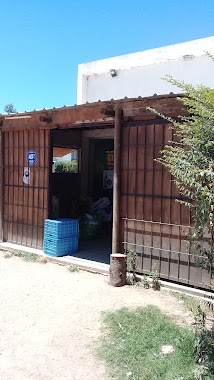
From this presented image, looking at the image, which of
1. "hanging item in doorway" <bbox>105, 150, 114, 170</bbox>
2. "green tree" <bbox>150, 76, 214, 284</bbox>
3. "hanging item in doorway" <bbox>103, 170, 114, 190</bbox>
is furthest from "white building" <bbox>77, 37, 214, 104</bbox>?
"green tree" <bbox>150, 76, 214, 284</bbox>

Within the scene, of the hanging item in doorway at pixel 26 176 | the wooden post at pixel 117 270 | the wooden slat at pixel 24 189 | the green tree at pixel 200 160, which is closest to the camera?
the green tree at pixel 200 160

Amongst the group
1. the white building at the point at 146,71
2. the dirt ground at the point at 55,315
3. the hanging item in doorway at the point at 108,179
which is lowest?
the dirt ground at the point at 55,315

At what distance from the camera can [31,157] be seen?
308 inches

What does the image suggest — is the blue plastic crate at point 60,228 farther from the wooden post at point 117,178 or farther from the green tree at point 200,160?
the green tree at point 200,160

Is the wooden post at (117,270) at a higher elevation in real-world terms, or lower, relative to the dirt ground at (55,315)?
higher

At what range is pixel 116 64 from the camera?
469 inches

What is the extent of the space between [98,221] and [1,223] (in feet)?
8.29

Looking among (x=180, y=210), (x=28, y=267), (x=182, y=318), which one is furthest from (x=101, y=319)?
(x=28, y=267)

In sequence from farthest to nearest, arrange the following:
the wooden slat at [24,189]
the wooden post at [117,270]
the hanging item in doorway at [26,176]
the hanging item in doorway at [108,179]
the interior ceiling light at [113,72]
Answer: the interior ceiling light at [113,72] → the hanging item in doorway at [108,179] → the hanging item in doorway at [26,176] → the wooden slat at [24,189] → the wooden post at [117,270]

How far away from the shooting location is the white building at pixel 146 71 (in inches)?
388

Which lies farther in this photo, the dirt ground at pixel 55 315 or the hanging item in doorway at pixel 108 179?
the hanging item in doorway at pixel 108 179

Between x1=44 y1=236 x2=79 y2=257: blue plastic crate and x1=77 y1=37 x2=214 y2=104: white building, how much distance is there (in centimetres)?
520

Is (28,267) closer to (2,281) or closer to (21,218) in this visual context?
(2,281)

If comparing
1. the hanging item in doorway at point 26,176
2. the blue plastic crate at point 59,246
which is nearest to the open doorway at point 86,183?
the blue plastic crate at point 59,246
